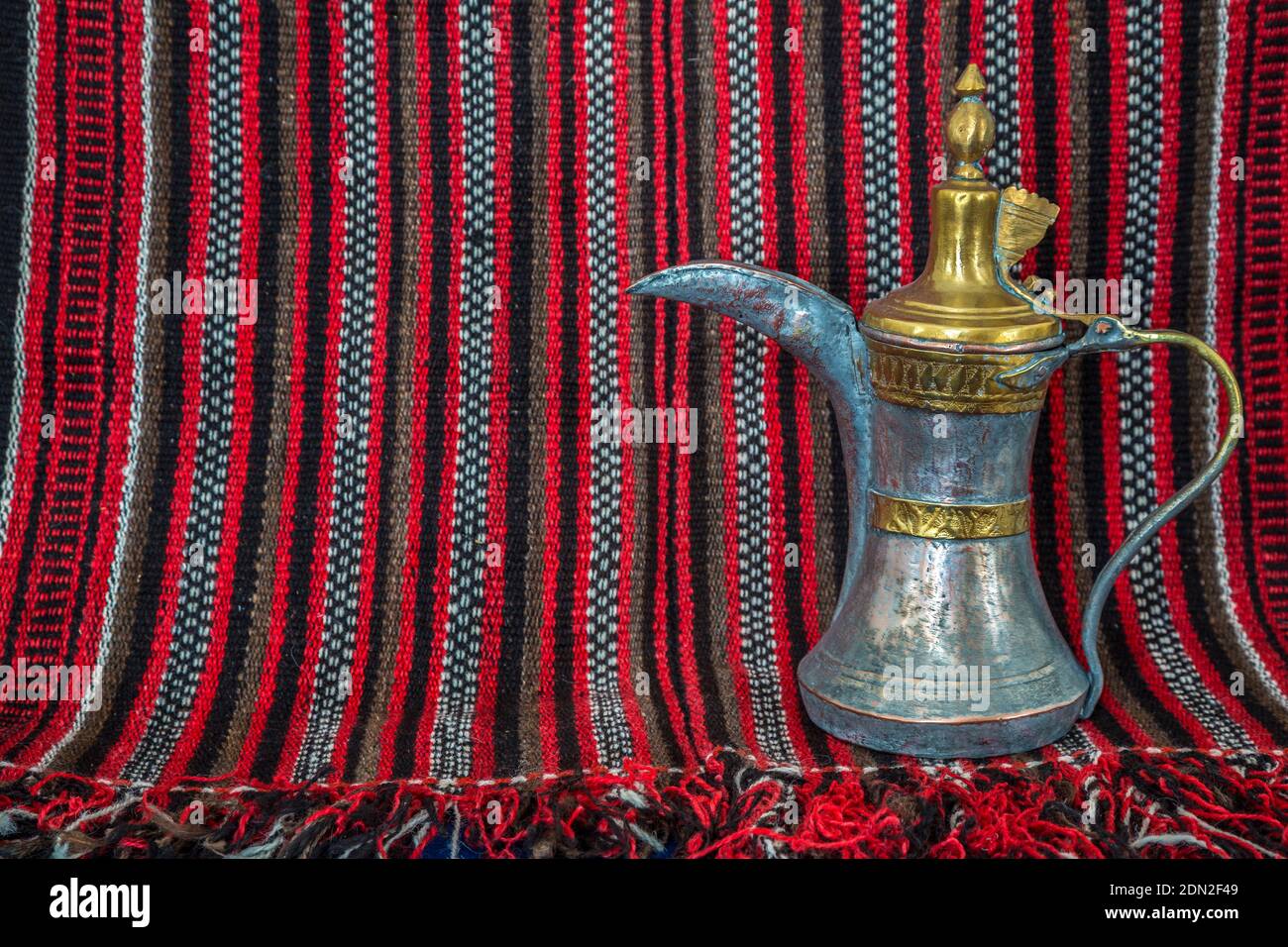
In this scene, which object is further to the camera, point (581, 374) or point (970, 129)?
point (581, 374)

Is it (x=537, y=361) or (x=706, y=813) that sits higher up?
(x=537, y=361)

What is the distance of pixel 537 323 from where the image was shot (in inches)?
44.1

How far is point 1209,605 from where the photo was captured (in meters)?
1.13

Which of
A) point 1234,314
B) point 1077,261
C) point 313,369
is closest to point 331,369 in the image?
point 313,369

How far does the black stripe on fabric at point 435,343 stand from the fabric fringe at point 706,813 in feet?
0.74

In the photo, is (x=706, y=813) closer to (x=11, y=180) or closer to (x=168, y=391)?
(x=168, y=391)

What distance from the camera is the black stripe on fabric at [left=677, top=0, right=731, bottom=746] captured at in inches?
43.5

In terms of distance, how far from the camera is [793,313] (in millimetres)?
932

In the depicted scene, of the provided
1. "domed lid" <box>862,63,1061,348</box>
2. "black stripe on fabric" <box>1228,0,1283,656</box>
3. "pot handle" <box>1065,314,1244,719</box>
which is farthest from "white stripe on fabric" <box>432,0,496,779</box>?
"black stripe on fabric" <box>1228,0,1283,656</box>

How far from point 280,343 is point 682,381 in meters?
0.29

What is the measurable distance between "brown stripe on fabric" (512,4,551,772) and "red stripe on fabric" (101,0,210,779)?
0.73 ft

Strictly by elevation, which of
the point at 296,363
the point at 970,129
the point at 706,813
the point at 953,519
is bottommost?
the point at 706,813

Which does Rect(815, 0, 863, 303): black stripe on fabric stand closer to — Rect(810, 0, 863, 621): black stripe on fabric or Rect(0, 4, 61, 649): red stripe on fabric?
Rect(810, 0, 863, 621): black stripe on fabric
